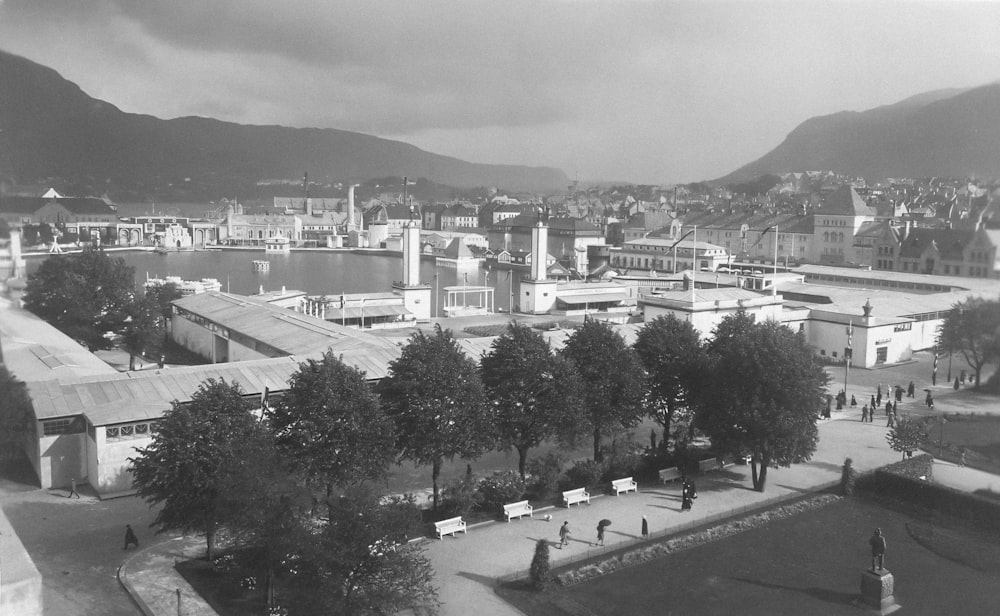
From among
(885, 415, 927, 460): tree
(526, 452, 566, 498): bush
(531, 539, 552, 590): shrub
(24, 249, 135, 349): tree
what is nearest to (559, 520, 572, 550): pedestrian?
(531, 539, 552, 590): shrub

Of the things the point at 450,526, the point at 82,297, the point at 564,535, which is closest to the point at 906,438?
the point at 564,535

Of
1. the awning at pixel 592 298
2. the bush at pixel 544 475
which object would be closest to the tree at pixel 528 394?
the bush at pixel 544 475

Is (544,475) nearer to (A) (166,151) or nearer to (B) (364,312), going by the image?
(B) (364,312)

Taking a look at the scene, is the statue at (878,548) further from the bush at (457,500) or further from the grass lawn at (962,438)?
the bush at (457,500)

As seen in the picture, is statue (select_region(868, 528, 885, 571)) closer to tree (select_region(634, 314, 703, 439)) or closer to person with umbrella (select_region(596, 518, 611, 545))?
person with umbrella (select_region(596, 518, 611, 545))

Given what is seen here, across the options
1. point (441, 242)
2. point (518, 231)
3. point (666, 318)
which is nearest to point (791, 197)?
point (518, 231)
